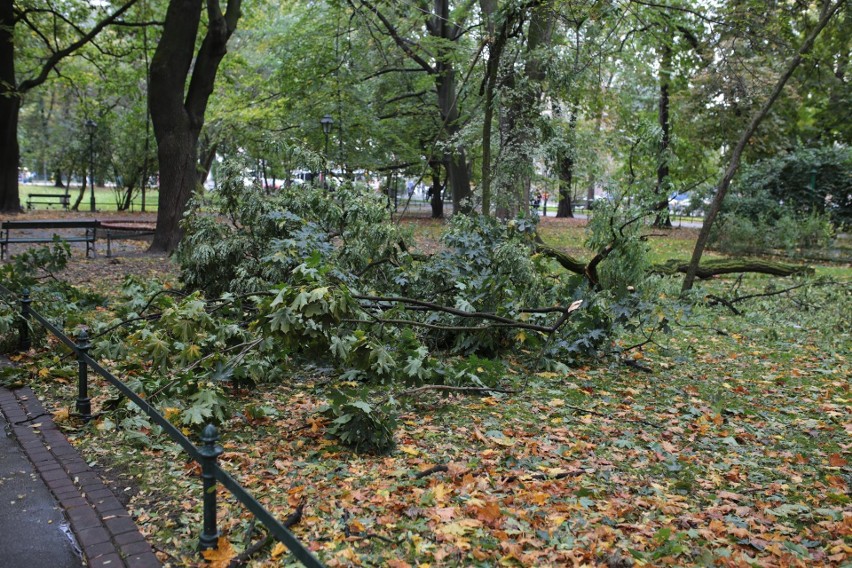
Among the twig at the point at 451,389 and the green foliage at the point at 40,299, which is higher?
the green foliage at the point at 40,299

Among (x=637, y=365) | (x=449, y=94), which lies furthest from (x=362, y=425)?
(x=449, y=94)

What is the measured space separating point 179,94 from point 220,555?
12717 millimetres

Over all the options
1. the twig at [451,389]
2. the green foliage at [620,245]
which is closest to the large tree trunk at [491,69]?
the green foliage at [620,245]

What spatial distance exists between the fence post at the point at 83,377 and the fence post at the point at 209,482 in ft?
7.74

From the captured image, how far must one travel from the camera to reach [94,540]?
369 cm

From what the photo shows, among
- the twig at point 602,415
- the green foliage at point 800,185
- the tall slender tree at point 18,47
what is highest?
the tall slender tree at point 18,47

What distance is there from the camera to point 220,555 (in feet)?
11.3

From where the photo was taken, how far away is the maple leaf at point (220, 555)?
11.1 feet

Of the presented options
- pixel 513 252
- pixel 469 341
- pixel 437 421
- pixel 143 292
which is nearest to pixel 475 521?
pixel 437 421

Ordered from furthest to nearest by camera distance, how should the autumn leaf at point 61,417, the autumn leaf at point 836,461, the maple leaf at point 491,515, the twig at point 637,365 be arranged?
the twig at point 637,365
the autumn leaf at point 61,417
the autumn leaf at point 836,461
the maple leaf at point 491,515

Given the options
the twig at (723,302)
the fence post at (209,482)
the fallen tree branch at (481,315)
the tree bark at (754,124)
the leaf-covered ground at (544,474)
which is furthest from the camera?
the twig at (723,302)

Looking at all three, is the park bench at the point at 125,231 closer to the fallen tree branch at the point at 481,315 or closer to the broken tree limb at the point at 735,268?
the fallen tree branch at the point at 481,315

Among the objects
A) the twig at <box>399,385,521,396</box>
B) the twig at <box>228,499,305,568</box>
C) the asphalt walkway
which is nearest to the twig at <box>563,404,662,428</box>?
the twig at <box>399,385,521,396</box>

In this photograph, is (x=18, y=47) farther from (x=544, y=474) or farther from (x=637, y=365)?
(x=544, y=474)
